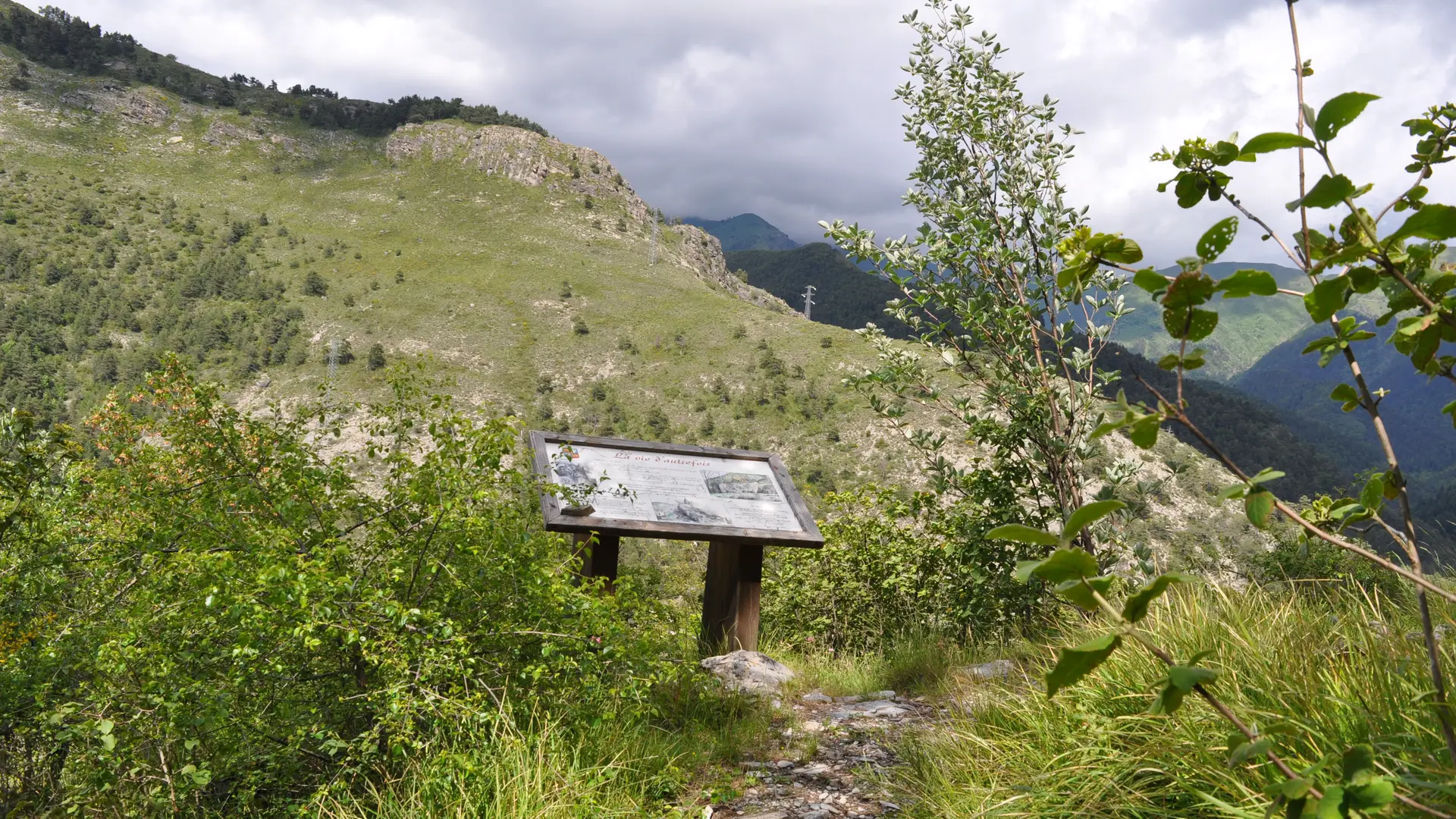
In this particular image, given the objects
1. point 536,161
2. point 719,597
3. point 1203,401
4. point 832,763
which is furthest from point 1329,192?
point 1203,401

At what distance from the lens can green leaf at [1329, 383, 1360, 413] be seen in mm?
1370

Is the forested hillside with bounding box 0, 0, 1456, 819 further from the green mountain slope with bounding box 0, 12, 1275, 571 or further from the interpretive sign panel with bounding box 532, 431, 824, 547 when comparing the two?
the green mountain slope with bounding box 0, 12, 1275, 571

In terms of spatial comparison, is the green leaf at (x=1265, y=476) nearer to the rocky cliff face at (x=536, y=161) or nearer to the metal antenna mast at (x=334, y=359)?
the metal antenna mast at (x=334, y=359)

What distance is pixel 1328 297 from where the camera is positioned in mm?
1140

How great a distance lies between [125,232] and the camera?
6588cm

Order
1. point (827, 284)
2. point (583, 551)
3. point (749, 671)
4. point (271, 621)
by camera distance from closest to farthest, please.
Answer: point (271, 621) → point (583, 551) → point (749, 671) → point (827, 284)

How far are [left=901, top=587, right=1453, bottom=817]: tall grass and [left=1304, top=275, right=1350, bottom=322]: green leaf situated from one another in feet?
3.18

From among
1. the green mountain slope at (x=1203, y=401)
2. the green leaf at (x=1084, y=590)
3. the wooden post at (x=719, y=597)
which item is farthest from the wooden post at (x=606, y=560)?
the green leaf at (x=1084, y=590)

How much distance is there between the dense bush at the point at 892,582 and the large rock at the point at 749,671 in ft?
4.63

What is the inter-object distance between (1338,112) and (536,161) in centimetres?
9575

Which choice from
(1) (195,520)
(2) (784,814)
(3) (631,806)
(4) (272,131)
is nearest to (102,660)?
(1) (195,520)

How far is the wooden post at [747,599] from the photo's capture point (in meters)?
7.07

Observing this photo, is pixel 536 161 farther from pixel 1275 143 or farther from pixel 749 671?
pixel 1275 143

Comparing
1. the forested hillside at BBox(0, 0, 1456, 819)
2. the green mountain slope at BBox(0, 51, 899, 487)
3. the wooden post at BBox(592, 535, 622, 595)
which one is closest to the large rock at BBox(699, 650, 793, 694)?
the forested hillside at BBox(0, 0, 1456, 819)
